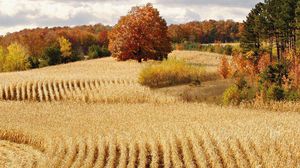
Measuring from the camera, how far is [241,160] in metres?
22.0


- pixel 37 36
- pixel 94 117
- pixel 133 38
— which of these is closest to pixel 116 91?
pixel 94 117

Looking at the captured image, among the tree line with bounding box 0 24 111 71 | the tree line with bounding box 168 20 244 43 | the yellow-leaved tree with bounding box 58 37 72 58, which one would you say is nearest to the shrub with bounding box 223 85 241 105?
the tree line with bounding box 0 24 111 71

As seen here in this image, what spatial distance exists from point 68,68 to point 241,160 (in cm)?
6428

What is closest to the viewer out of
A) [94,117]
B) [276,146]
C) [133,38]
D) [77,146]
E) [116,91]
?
[276,146]

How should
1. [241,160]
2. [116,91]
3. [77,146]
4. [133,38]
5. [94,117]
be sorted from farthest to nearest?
[133,38] → [116,91] → [94,117] → [77,146] → [241,160]

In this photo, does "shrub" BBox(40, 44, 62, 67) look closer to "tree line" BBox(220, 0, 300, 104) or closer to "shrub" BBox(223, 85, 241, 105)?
"tree line" BBox(220, 0, 300, 104)

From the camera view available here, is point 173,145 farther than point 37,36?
No

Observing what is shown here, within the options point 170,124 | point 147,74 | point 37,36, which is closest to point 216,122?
point 170,124

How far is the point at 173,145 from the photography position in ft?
81.7

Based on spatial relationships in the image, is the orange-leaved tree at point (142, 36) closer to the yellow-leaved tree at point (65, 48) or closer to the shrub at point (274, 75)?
the yellow-leaved tree at point (65, 48)

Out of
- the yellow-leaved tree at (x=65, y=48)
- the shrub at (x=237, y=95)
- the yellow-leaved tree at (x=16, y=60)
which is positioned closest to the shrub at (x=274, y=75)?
the shrub at (x=237, y=95)

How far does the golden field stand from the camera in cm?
2283

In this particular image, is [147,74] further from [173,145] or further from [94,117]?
[173,145]

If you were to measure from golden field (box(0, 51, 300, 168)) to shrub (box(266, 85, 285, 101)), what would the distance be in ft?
7.78
